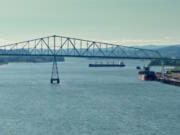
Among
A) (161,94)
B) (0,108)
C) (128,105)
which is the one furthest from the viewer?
(161,94)

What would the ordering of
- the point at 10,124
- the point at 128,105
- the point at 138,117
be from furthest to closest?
1. the point at 128,105
2. the point at 138,117
3. the point at 10,124

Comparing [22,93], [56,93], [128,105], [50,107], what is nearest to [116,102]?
[128,105]

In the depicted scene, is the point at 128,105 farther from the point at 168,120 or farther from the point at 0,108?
the point at 0,108

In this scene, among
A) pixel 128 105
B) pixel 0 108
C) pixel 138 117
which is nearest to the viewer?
pixel 138 117

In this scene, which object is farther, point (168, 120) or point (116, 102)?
point (116, 102)

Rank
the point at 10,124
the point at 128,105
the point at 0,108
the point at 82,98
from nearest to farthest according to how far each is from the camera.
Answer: the point at 10,124 → the point at 0,108 → the point at 128,105 → the point at 82,98

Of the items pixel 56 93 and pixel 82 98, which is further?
pixel 56 93

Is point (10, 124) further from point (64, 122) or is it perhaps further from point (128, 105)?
point (128, 105)

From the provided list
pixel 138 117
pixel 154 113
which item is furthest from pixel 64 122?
pixel 154 113
